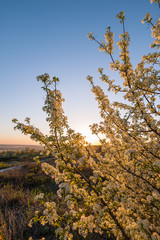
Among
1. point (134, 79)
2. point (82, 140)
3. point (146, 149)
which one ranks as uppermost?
point (134, 79)

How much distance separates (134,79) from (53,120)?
76.5 inches

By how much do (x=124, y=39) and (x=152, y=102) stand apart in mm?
1625

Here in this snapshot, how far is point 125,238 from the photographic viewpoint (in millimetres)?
2918

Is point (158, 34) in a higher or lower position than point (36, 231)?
higher

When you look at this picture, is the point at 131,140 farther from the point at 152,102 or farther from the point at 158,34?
the point at 158,34

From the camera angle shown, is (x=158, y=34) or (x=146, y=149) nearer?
(x=158, y=34)

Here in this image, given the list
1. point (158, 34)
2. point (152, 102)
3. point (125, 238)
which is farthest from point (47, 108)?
point (125, 238)

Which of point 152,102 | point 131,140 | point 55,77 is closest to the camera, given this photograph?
point 55,77

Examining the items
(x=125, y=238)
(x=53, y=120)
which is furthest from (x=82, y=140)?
(x=125, y=238)

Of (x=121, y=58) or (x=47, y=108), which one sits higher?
(x=121, y=58)

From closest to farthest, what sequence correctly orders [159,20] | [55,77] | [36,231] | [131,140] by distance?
1. [159,20]
2. [55,77]
3. [131,140]
4. [36,231]

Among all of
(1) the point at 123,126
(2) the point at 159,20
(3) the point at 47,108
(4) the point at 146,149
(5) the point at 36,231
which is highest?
(2) the point at 159,20

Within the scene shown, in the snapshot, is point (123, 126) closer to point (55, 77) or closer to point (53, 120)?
point (53, 120)

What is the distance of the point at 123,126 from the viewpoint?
3504mm
